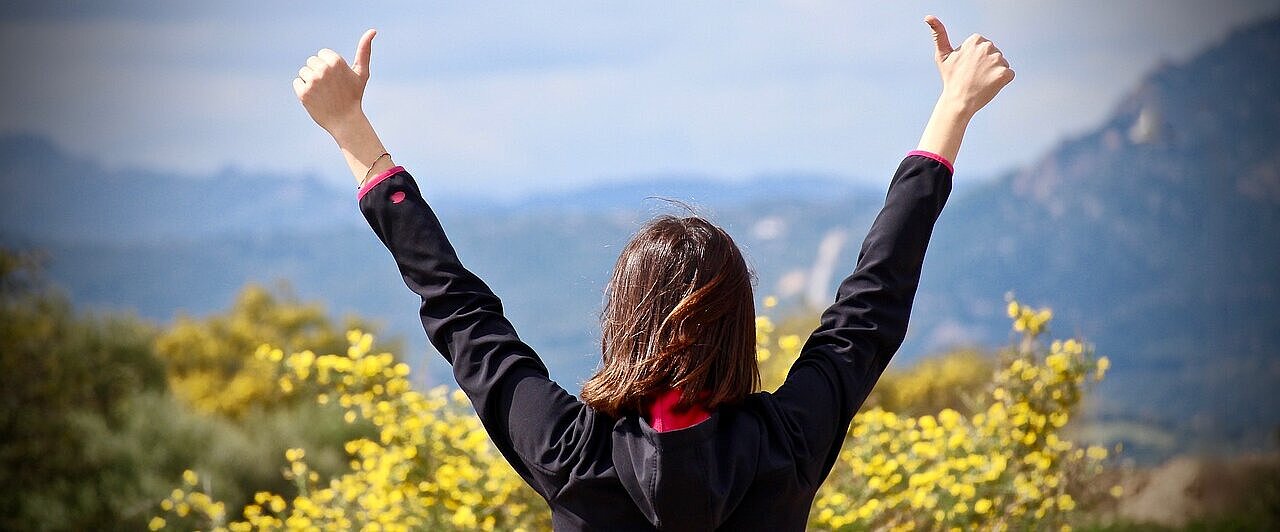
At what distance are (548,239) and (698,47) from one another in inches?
81.1

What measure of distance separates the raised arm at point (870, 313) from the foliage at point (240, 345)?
14.4 ft

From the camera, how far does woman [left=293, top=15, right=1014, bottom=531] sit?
0.99 meters

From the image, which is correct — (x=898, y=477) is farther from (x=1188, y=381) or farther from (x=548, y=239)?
(x=548, y=239)

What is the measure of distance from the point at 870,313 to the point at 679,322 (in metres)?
0.19

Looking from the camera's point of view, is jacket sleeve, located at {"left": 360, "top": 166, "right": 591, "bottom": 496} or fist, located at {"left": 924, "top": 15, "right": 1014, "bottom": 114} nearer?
jacket sleeve, located at {"left": 360, "top": 166, "right": 591, "bottom": 496}

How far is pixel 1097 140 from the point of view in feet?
26.2

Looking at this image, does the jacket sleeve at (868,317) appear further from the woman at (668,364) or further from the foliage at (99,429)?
the foliage at (99,429)

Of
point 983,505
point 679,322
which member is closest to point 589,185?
point 983,505

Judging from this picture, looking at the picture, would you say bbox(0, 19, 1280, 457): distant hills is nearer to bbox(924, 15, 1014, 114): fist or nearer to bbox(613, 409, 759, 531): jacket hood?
bbox(924, 15, 1014, 114): fist

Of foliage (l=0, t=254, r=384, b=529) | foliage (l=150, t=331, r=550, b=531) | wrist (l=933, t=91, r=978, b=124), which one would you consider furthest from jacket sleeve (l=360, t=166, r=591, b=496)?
foliage (l=0, t=254, r=384, b=529)

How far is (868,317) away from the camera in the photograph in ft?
3.62

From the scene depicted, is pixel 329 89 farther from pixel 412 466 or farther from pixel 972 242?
pixel 972 242

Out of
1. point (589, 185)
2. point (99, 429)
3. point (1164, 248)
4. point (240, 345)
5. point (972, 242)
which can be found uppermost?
point (589, 185)

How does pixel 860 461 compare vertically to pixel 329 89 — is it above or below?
above
